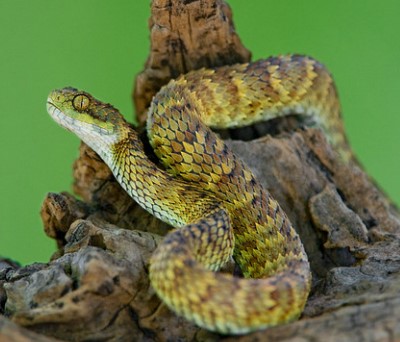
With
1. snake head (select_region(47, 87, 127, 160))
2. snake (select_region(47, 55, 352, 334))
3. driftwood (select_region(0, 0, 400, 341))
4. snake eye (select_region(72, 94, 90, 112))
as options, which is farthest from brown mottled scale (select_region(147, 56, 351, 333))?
snake eye (select_region(72, 94, 90, 112))

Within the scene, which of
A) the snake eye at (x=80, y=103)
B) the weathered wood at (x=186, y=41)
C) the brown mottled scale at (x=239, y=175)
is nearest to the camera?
the brown mottled scale at (x=239, y=175)

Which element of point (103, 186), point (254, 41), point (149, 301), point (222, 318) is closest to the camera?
point (222, 318)

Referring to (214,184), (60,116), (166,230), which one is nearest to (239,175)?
(214,184)

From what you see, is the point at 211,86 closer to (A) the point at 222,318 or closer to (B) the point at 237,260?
(B) the point at 237,260

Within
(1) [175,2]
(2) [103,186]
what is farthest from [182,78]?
(2) [103,186]

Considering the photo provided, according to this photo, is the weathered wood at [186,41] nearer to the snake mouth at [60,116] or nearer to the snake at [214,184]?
the snake at [214,184]

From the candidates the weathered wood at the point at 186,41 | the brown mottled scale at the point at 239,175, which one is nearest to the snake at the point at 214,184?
the brown mottled scale at the point at 239,175
